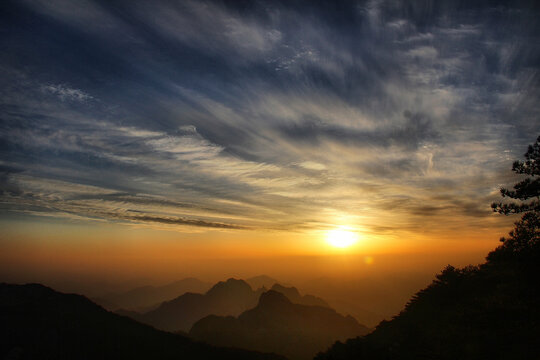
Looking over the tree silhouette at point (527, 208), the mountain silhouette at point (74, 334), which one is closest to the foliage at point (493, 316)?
the tree silhouette at point (527, 208)

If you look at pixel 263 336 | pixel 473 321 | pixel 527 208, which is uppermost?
pixel 527 208

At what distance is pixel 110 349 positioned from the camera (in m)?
69.8

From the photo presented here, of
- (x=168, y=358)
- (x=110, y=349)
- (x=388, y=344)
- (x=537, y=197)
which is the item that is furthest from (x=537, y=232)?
(x=110, y=349)

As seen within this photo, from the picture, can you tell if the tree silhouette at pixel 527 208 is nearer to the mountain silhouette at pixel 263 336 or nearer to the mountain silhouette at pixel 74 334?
the mountain silhouette at pixel 74 334

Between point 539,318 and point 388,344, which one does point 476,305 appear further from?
point 388,344

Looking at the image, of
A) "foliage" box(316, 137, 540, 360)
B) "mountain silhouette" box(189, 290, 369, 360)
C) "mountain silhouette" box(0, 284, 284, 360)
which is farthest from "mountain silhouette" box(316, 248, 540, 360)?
"mountain silhouette" box(189, 290, 369, 360)

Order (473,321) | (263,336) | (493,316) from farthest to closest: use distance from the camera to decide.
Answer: (263,336)
(473,321)
(493,316)

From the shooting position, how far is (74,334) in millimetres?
73000

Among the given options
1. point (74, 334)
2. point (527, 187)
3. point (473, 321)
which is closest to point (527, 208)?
point (527, 187)

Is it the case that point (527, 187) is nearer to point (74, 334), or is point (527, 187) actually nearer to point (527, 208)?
point (527, 208)

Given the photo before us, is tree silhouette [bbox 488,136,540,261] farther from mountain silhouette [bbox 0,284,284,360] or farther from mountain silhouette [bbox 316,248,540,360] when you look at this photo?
mountain silhouette [bbox 0,284,284,360]

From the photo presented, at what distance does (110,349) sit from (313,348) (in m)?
141

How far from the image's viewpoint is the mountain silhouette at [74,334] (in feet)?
216

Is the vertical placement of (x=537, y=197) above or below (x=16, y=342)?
above
